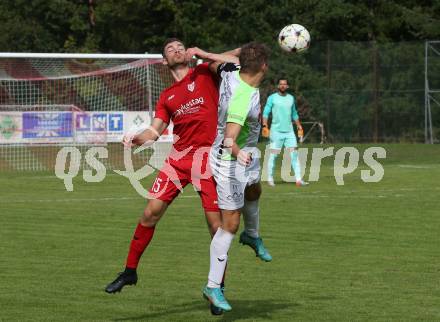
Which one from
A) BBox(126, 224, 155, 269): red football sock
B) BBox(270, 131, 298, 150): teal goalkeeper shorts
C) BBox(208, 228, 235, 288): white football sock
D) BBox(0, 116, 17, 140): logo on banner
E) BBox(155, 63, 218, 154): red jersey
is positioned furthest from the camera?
BBox(0, 116, 17, 140): logo on banner

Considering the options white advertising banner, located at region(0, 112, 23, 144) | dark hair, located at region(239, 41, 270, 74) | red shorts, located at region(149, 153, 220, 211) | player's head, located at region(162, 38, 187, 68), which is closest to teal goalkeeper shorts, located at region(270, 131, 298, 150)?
white advertising banner, located at region(0, 112, 23, 144)

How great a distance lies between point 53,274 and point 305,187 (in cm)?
1140

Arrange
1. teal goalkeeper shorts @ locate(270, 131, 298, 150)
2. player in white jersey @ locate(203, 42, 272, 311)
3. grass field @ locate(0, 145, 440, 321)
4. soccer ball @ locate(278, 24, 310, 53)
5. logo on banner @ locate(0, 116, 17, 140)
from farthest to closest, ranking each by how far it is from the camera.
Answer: logo on banner @ locate(0, 116, 17, 140), teal goalkeeper shorts @ locate(270, 131, 298, 150), soccer ball @ locate(278, 24, 310, 53), grass field @ locate(0, 145, 440, 321), player in white jersey @ locate(203, 42, 272, 311)

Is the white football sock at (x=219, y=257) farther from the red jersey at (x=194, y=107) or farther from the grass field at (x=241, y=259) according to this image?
the red jersey at (x=194, y=107)

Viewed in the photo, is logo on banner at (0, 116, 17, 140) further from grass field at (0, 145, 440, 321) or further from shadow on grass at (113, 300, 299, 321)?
shadow on grass at (113, 300, 299, 321)

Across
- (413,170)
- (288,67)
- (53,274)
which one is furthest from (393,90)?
(53,274)

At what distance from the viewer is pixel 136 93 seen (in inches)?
1252

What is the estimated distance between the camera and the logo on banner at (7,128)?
31047 millimetres

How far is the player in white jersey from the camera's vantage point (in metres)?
8.62

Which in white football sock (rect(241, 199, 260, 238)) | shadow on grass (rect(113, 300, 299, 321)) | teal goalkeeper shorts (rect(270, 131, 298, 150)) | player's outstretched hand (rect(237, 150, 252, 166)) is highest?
teal goalkeeper shorts (rect(270, 131, 298, 150))

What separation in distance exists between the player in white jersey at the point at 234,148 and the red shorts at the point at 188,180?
0.34 metres

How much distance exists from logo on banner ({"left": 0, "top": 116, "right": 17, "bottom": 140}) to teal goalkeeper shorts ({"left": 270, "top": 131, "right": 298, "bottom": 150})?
1069 cm

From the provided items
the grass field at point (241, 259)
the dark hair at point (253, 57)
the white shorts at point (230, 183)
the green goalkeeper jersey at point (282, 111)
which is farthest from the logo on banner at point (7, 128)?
the dark hair at point (253, 57)

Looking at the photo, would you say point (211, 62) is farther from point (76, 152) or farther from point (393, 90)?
point (393, 90)
